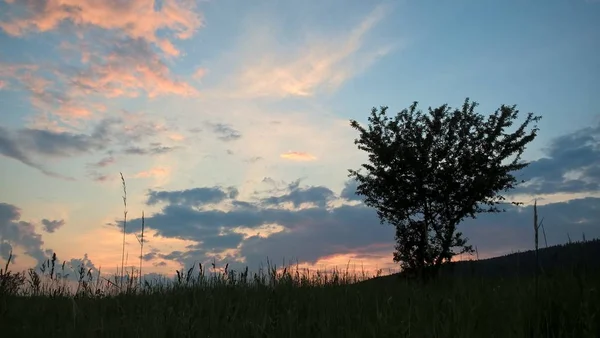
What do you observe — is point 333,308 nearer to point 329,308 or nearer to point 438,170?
point 329,308

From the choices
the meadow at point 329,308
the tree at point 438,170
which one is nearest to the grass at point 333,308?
the meadow at point 329,308

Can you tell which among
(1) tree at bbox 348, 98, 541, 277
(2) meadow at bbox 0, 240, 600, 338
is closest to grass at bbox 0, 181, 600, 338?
(2) meadow at bbox 0, 240, 600, 338

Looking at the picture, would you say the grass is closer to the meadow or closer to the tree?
the meadow

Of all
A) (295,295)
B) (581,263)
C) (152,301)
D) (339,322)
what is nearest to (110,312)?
(152,301)

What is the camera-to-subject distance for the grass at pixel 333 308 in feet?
18.6

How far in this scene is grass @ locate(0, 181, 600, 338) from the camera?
5676 millimetres

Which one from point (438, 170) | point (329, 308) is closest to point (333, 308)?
point (329, 308)

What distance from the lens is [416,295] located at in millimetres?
7773

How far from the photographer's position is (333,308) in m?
7.58

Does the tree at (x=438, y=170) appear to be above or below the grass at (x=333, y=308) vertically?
above

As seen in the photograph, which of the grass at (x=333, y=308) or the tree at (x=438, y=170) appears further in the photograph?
the tree at (x=438, y=170)

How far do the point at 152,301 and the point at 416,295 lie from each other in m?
5.05

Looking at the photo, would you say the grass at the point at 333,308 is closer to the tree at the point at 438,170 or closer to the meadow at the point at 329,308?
the meadow at the point at 329,308

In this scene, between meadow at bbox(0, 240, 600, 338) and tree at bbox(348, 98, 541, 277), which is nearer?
meadow at bbox(0, 240, 600, 338)
